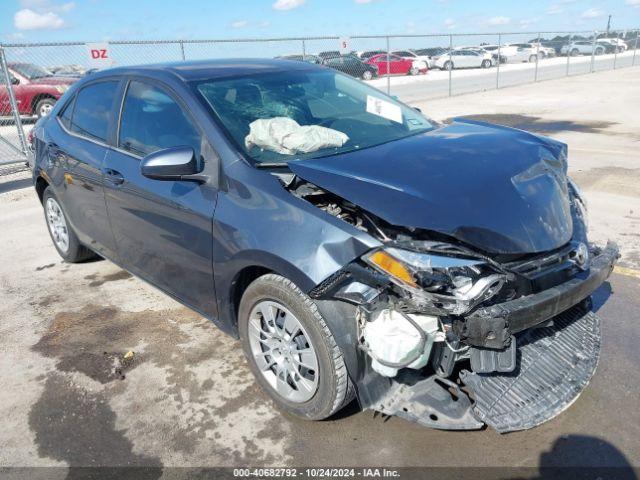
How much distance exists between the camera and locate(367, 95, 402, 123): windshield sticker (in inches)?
149

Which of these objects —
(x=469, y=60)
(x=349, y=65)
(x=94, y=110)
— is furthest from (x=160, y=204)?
(x=469, y=60)

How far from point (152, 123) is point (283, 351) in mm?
1745

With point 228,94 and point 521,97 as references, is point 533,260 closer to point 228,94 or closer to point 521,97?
point 228,94

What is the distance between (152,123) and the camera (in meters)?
3.46

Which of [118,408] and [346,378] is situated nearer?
[346,378]

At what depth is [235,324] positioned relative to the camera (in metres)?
3.07

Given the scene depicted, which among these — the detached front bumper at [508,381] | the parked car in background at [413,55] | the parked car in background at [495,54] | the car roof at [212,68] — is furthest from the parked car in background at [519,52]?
the detached front bumper at [508,381]

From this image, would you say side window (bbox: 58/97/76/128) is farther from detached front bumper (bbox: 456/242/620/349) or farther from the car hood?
detached front bumper (bbox: 456/242/620/349)

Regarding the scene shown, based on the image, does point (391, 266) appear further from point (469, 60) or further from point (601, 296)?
point (469, 60)

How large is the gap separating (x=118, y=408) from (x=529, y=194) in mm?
2487

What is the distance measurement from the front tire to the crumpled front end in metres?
0.12

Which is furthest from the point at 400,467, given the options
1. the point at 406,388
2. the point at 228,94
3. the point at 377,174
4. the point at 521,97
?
the point at 521,97

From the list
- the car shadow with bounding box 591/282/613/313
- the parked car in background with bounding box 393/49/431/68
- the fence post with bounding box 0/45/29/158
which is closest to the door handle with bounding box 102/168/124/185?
the car shadow with bounding box 591/282/613/313

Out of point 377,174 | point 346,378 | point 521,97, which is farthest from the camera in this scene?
point 521,97
